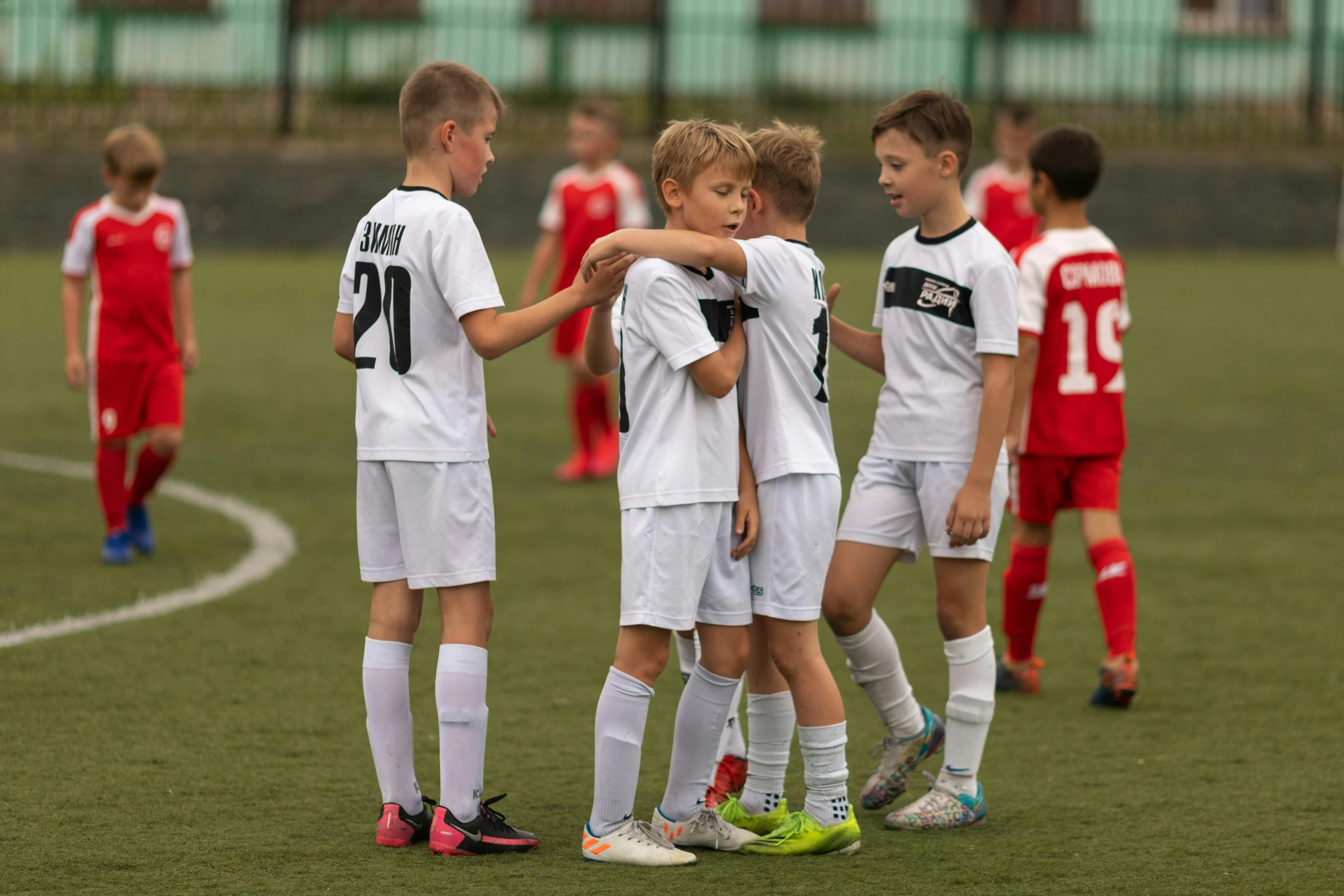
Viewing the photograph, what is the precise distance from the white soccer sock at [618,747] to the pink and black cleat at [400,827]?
1.41 feet

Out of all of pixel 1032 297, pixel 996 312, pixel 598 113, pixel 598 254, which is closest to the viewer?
pixel 598 254

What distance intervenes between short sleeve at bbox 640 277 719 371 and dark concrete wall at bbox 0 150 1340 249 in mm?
15115

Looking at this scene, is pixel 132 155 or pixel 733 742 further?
pixel 132 155

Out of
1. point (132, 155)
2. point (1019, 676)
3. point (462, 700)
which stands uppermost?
point (132, 155)

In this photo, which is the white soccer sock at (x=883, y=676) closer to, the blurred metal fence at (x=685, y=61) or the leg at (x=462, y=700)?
the leg at (x=462, y=700)

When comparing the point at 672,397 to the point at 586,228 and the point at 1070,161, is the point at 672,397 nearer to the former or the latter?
the point at 1070,161

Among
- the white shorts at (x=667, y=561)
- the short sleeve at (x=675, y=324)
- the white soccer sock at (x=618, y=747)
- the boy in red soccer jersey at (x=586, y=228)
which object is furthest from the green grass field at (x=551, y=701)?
the short sleeve at (x=675, y=324)

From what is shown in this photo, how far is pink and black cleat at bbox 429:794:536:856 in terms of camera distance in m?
3.68

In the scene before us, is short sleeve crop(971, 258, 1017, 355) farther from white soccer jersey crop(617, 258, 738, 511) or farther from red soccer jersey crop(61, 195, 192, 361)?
red soccer jersey crop(61, 195, 192, 361)

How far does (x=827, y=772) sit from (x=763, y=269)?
1.13m

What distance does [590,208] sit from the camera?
30.7 feet

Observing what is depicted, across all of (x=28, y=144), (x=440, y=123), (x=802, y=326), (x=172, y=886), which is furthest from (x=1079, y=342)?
(x=28, y=144)

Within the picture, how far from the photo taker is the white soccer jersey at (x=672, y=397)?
3529 millimetres

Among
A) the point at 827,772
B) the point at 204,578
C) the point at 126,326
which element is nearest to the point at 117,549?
the point at 204,578
